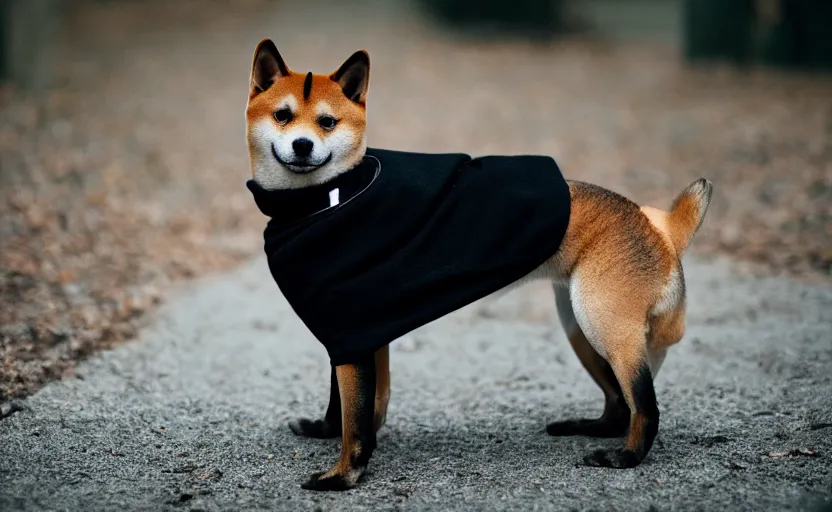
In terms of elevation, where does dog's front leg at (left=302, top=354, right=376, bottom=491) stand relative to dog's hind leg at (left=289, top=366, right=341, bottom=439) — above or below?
above

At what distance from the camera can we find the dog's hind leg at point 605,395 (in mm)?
4195

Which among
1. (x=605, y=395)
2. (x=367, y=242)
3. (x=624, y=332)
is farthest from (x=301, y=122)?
(x=605, y=395)

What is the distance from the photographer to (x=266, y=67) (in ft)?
12.0

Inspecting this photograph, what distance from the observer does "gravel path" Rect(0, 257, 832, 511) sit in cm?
354

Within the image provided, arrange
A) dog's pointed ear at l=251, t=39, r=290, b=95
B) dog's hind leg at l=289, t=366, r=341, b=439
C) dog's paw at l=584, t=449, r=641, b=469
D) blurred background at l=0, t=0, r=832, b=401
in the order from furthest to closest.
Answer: blurred background at l=0, t=0, r=832, b=401
dog's hind leg at l=289, t=366, r=341, b=439
dog's paw at l=584, t=449, r=641, b=469
dog's pointed ear at l=251, t=39, r=290, b=95

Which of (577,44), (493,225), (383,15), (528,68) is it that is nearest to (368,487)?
(493,225)

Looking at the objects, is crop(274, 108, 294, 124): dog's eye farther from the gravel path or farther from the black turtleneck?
the gravel path

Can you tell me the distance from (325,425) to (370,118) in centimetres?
868

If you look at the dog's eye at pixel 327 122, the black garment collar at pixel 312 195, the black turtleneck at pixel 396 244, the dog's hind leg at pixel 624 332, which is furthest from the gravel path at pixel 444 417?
the dog's eye at pixel 327 122

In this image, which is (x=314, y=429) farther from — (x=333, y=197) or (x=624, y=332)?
(x=624, y=332)

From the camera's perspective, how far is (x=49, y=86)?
1234 centimetres

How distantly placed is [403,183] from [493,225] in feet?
1.38

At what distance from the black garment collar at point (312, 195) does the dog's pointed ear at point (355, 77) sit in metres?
0.29

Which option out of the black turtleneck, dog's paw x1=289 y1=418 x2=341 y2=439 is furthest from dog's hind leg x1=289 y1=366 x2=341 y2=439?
the black turtleneck
